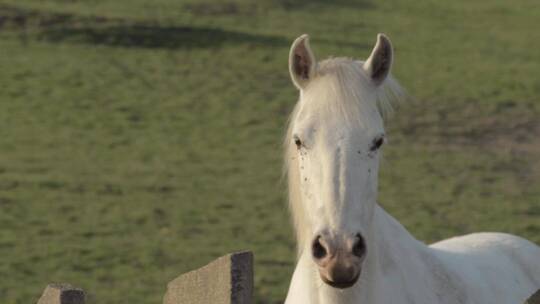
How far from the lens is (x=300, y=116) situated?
15.4 ft

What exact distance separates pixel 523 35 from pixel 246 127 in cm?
1022

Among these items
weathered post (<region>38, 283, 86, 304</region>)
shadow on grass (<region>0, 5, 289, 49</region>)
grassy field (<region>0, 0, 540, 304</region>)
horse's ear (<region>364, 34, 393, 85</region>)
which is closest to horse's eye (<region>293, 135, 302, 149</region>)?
horse's ear (<region>364, 34, 393, 85</region>)

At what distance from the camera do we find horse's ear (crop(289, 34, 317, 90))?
189 inches

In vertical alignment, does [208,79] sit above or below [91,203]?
above

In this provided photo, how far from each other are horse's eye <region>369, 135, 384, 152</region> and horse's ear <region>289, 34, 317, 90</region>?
40 cm

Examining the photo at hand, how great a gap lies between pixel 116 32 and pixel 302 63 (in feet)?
71.6

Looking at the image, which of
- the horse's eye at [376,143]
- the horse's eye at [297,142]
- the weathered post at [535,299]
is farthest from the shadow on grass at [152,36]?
the weathered post at [535,299]

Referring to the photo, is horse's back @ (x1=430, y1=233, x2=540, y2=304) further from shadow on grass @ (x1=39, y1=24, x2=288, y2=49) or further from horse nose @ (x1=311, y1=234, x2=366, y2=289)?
shadow on grass @ (x1=39, y1=24, x2=288, y2=49)

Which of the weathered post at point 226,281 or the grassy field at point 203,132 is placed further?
the grassy field at point 203,132

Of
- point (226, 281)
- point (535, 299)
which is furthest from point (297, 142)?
point (535, 299)

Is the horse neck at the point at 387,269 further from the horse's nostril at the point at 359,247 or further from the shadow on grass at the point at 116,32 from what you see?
the shadow on grass at the point at 116,32

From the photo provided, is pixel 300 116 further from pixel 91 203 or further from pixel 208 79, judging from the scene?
pixel 208 79

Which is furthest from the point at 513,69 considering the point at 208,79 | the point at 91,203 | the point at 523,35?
the point at 91,203

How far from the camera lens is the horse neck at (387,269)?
473 centimetres
